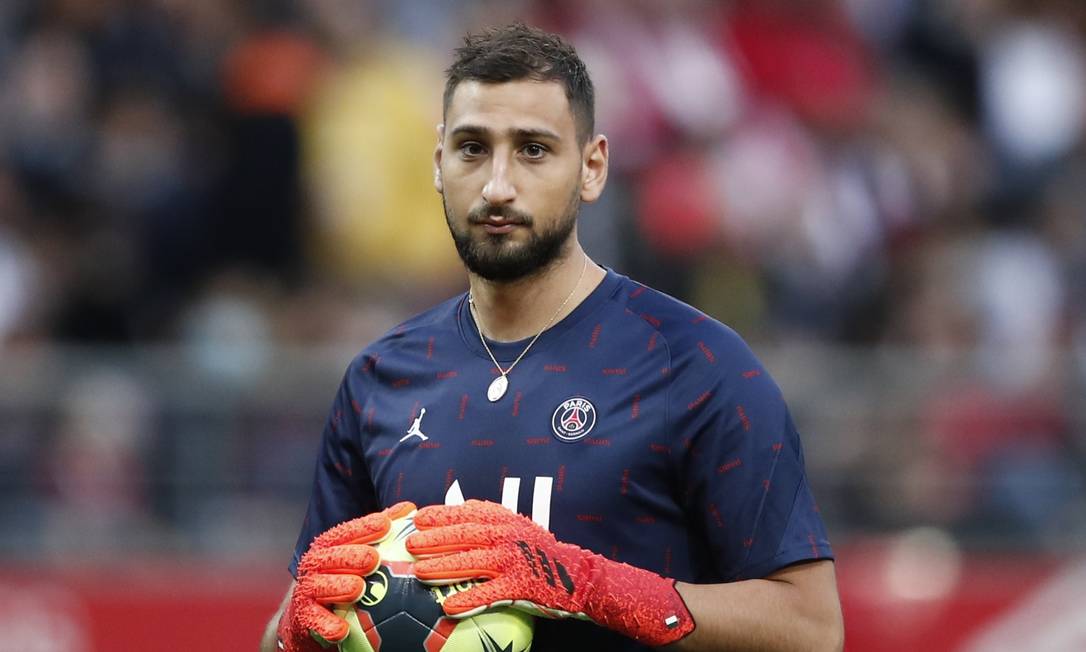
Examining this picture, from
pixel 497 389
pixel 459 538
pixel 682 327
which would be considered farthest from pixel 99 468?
pixel 459 538

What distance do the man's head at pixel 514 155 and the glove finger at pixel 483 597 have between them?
2.51 ft

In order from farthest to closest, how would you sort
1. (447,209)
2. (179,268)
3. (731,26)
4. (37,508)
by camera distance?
(731,26) → (179,268) → (37,508) → (447,209)

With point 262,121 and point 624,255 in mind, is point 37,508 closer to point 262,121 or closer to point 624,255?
point 262,121

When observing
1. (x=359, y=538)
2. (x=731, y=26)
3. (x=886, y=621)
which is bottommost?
(x=886, y=621)

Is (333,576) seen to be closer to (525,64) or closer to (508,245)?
(508,245)

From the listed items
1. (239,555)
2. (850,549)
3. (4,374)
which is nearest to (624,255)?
(850,549)

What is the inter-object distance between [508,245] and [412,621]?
862mm

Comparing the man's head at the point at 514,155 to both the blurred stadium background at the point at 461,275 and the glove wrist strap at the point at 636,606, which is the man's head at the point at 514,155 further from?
the blurred stadium background at the point at 461,275

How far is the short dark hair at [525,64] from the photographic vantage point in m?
4.00

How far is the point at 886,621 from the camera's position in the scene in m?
8.09

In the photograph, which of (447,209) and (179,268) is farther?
(179,268)

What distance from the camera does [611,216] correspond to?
935 centimetres

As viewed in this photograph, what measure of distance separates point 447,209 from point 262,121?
17.8 ft

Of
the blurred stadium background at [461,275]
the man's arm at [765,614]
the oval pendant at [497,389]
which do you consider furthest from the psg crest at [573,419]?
the blurred stadium background at [461,275]
